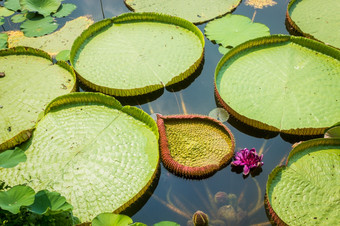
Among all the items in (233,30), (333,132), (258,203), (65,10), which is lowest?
A: (258,203)

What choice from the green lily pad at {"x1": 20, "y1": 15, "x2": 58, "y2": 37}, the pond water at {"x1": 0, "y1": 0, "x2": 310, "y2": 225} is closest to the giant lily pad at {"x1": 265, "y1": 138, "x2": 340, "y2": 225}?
the pond water at {"x1": 0, "y1": 0, "x2": 310, "y2": 225}

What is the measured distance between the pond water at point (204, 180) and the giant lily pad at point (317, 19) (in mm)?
1144

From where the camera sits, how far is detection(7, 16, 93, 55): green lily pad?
4168mm

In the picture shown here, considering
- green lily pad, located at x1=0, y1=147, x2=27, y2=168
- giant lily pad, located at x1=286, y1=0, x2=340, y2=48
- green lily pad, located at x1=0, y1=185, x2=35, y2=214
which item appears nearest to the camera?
green lily pad, located at x1=0, y1=185, x2=35, y2=214

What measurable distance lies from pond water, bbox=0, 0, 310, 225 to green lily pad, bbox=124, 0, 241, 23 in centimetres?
71

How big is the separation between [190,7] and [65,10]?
1854 millimetres

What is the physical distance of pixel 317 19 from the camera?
411 cm

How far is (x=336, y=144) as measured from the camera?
2.86m

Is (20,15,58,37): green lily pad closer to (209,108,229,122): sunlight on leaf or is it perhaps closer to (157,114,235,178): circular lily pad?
(157,114,235,178): circular lily pad

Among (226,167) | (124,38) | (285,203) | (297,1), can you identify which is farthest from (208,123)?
(297,1)

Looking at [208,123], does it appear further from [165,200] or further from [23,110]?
[23,110]

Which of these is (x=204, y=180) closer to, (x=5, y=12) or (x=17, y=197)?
(x=17, y=197)

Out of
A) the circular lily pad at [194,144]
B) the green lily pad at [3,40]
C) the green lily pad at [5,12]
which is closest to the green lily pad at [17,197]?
the circular lily pad at [194,144]

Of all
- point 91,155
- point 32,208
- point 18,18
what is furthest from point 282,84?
point 18,18
